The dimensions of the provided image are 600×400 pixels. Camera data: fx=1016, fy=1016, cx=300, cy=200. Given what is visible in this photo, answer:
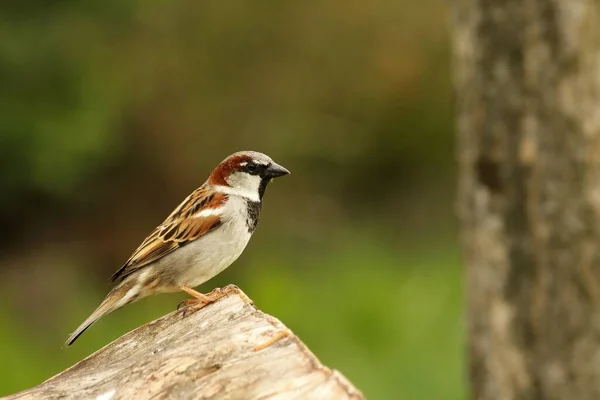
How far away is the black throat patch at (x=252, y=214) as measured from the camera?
11.3ft

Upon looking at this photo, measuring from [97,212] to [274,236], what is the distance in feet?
4.73

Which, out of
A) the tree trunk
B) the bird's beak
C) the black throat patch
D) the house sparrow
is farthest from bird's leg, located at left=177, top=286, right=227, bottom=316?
the tree trunk

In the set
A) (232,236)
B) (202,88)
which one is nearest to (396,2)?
(202,88)

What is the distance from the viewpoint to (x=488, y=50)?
3914 mm

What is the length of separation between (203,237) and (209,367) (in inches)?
48.9

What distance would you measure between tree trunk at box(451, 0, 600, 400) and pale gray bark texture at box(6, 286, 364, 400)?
1.55 metres

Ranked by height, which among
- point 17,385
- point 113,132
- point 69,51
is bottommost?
point 17,385

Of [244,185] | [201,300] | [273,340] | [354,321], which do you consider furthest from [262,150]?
[273,340]

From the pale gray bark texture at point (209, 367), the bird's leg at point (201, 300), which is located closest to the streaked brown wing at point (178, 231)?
the bird's leg at point (201, 300)

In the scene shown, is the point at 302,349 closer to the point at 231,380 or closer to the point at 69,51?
the point at 231,380

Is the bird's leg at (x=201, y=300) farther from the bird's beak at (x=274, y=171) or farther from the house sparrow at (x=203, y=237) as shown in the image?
the bird's beak at (x=274, y=171)

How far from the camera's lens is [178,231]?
11.3ft

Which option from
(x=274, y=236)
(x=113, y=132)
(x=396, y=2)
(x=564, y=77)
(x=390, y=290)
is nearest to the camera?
(x=564, y=77)

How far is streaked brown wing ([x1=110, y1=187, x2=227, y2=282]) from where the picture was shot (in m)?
3.38
